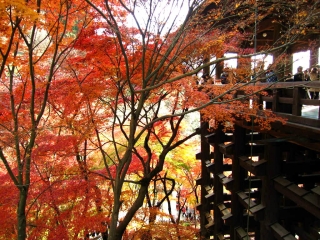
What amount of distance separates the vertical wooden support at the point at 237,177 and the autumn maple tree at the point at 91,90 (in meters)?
0.40

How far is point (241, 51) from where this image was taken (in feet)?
27.5

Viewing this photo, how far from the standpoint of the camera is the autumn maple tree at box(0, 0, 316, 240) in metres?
5.30

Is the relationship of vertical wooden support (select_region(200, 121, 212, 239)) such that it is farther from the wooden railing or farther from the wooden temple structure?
the wooden railing

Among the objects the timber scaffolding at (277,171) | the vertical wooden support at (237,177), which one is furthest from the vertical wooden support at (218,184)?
the vertical wooden support at (237,177)

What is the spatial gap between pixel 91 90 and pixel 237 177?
4.10 m

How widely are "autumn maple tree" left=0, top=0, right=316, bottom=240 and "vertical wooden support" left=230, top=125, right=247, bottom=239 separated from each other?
40 cm

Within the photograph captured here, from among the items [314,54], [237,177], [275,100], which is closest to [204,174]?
[237,177]

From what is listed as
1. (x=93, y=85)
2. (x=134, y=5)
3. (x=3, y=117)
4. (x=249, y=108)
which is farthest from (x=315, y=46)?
(x=3, y=117)

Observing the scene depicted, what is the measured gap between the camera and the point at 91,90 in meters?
Result: 7.09

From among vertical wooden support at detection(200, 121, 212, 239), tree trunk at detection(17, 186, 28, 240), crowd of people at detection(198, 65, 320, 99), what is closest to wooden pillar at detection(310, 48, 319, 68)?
crowd of people at detection(198, 65, 320, 99)

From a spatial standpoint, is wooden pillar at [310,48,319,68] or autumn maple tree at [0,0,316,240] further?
wooden pillar at [310,48,319,68]

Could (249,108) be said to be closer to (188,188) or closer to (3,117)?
(3,117)

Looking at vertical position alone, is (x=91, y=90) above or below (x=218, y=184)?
above

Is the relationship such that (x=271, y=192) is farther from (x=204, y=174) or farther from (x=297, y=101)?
(x=204, y=174)
